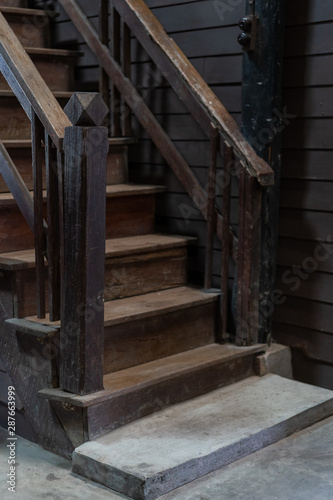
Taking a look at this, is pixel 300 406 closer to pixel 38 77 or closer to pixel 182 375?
pixel 182 375

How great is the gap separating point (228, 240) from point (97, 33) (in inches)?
55.4

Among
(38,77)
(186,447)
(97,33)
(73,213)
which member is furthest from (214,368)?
(97,33)

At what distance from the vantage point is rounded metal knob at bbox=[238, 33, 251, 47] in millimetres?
2918

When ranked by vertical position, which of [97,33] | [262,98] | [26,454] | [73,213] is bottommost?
[26,454]

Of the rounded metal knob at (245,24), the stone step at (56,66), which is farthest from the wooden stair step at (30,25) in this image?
the rounded metal knob at (245,24)

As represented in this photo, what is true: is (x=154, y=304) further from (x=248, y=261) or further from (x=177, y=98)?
(x=177, y=98)

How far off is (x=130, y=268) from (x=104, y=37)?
4.36 ft

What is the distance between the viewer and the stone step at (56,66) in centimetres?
365

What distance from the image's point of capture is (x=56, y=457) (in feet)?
8.37

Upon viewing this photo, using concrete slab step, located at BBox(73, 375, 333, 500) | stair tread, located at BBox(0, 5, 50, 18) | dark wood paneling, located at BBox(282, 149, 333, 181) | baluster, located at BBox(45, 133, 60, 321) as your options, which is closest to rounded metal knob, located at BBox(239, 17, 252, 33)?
dark wood paneling, located at BBox(282, 149, 333, 181)

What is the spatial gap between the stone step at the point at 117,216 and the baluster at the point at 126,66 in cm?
32

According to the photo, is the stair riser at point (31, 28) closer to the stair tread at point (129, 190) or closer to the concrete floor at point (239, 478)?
the stair tread at point (129, 190)

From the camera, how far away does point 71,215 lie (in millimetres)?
2387

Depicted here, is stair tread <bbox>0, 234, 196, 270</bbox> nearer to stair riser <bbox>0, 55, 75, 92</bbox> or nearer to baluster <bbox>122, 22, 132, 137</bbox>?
baluster <bbox>122, 22, 132, 137</bbox>
